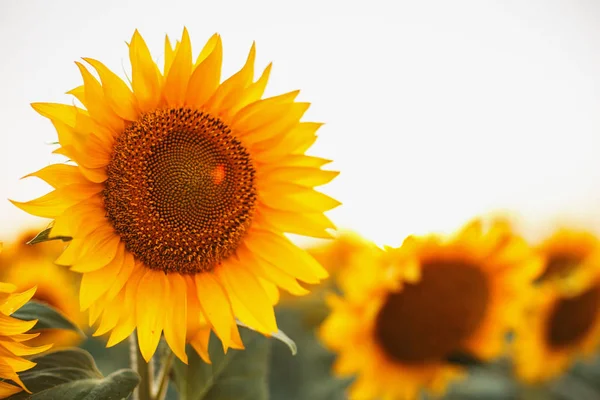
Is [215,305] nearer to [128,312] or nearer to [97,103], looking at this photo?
[128,312]

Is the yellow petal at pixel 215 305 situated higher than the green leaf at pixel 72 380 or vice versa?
the yellow petal at pixel 215 305

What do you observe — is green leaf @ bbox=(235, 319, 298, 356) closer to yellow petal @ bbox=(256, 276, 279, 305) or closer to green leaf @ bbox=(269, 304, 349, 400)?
yellow petal @ bbox=(256, 276, 279, 305)

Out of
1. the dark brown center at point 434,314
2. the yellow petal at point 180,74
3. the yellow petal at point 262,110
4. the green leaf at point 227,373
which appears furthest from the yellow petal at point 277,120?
the dark brown center at point 434,314

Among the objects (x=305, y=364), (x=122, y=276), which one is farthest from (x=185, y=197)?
(x=305, y=364)

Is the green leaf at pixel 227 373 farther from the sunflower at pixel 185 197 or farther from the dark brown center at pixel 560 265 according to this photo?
Result: the dark brown center at pixel 560 265

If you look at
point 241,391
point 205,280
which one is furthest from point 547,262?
point 205,280

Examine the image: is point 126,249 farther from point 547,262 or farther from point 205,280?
point 547,262

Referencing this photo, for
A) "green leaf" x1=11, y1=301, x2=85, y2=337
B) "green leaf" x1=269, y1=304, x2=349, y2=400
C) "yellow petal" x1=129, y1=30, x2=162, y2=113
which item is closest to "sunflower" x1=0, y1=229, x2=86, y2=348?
"green leaf" x1=11, y1=301, x2=85, y2=337
